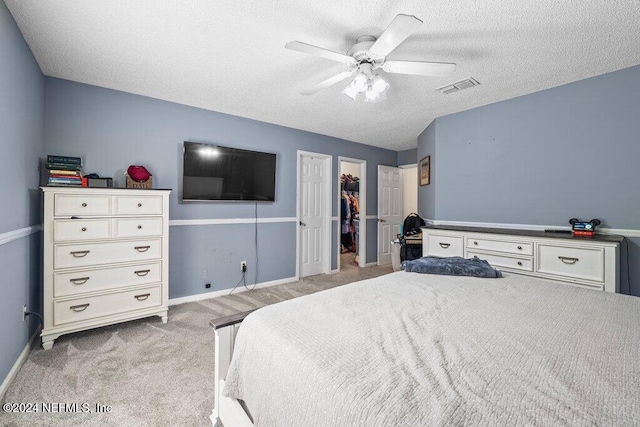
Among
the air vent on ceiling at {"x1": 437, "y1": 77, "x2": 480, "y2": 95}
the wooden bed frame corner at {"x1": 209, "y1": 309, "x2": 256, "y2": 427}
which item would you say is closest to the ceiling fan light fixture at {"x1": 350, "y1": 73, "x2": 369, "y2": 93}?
the air vent on ceiling at {"x1": 437, "y1": 77, "x2": 480, "y2": 95}

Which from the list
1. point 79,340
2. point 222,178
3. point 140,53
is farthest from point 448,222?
point 79,340

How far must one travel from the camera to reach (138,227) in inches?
98.6

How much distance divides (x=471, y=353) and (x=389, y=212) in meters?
4.71

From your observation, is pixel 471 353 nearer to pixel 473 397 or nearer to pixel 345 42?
pixel 473 397

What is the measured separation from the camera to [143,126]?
2959 millimetres

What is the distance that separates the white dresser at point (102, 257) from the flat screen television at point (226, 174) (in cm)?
66

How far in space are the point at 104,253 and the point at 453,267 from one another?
2799 millimetres

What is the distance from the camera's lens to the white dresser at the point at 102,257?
216 centimetres

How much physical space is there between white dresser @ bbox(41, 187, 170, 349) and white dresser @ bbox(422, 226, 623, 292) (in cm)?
299

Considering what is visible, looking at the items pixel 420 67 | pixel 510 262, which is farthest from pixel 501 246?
pixel 420 67

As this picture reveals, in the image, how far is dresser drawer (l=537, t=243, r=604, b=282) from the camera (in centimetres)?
214

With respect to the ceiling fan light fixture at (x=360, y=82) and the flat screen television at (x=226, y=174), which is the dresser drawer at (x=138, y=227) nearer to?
the flat screen television at (x=226, y=174)

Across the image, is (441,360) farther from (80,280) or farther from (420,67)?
(80,280)

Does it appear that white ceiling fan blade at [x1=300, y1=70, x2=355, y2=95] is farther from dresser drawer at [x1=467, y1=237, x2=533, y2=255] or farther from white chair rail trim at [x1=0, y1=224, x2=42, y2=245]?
white chair rail trim at [x1=0, y1=224, x2=42, y2=245]
